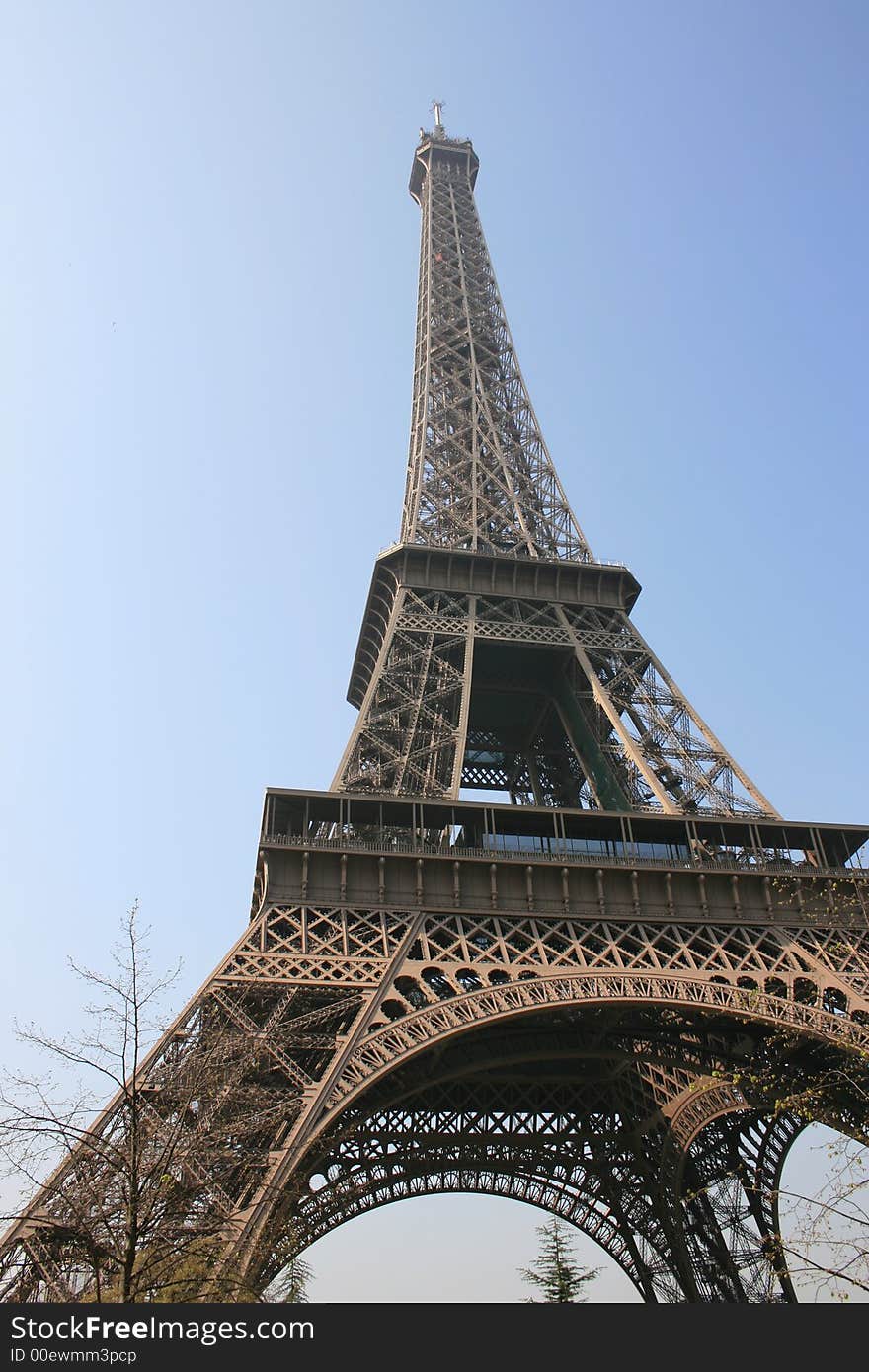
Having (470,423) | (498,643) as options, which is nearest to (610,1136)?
(498,643)

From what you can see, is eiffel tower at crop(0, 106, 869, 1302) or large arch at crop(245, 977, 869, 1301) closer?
eiffel tower at crop(0, 106, 869, 1302)

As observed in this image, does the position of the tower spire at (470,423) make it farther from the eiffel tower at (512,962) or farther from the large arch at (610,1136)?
the large arch at (610,1136)

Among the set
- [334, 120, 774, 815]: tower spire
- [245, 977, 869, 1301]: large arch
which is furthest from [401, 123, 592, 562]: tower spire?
[245, 977, 869, 1301]: large arch

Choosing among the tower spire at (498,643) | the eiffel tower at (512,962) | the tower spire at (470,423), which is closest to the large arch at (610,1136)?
the eiffel tower at (512,962)

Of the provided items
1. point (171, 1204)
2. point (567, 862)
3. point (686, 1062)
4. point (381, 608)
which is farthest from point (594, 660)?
point (171, 1204)

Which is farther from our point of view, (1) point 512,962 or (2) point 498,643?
(2) point 498,643

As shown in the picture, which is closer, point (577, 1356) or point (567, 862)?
point (577, 1356)

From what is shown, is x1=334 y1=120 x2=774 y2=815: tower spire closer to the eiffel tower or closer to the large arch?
the eiffel tower

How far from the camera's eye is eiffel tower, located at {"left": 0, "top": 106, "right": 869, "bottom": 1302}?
20.2 meters

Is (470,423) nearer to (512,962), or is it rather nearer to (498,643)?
(498,643)

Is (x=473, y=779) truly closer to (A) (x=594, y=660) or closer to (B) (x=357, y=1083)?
(A) (x=594, y=660)

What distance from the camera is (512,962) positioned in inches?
954

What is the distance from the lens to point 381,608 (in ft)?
128

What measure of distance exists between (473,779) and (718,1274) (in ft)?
62.5
